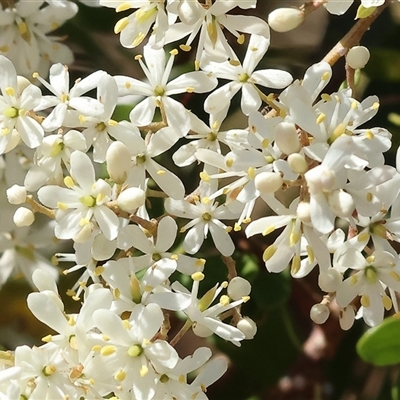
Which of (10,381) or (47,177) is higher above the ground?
(47,177)

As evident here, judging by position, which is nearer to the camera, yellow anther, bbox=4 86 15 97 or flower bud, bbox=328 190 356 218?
flower bud, bbox=328 190 356 218

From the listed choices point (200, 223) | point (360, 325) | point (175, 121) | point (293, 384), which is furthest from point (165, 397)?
point (360, 325)

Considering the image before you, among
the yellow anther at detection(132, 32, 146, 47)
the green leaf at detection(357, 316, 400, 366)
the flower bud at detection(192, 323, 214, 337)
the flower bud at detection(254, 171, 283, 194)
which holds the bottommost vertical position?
the green leaf at detection(357, 316, 400, 366)

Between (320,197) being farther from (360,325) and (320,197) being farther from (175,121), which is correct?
(360,325)

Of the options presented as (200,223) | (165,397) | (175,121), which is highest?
(175,121)

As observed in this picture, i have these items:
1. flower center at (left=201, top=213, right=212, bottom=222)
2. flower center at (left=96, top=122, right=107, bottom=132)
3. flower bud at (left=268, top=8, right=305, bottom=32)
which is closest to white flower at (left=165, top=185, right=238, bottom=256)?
flower center at (left=201, top=213, right=212, bottom=222)

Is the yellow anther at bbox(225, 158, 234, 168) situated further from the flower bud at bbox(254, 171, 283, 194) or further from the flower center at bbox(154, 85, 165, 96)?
the flower center at bbox(154, 85, 165, 96)

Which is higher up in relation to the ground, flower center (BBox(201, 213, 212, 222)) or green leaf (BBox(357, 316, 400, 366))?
flower center (BBox(201, 213, 212, 222))

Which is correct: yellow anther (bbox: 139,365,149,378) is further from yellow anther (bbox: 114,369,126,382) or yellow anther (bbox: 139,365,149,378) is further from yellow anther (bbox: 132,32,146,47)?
yellow anther (bbox: 132,32,146,47)
